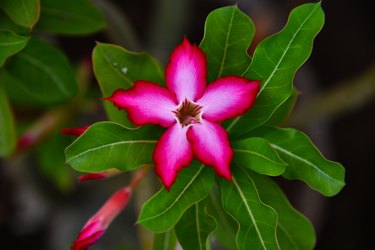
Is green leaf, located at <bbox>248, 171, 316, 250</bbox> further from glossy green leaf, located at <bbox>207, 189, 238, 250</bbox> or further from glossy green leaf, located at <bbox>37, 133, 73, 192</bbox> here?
glossy green leaf, located at <bbox>37, 133, 73, 192</bbox>

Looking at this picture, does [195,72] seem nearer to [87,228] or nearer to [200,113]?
[200,113]

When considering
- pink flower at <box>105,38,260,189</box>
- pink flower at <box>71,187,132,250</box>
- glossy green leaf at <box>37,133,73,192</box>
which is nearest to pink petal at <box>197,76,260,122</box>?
pink flower at <box>105,38,260,189</box>

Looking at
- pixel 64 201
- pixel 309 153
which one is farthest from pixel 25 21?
pixel 64 201

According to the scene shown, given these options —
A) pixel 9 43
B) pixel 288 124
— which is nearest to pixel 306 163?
pixel 9 43

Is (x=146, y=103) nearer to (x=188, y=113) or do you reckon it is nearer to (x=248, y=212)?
(x=188, y=113)

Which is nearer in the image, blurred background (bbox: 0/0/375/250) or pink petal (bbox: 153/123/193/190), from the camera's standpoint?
pink petal (bbox: 153/123/193/190)

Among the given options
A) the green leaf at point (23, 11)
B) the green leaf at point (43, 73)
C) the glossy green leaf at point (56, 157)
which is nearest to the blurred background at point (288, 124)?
the glossy green leaf at point (56, 157)

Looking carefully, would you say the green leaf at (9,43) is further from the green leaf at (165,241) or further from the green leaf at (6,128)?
the green leaf at (165,241)
